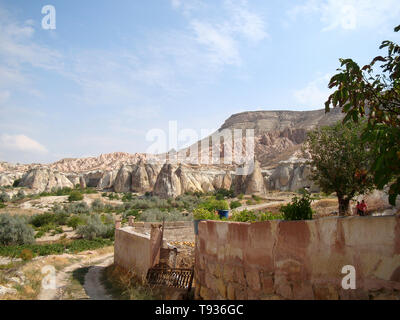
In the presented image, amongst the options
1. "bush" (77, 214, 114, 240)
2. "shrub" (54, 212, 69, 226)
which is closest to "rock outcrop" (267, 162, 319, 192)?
"bush" (77, 214, 114, 240)

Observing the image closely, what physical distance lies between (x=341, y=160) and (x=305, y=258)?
5.49m

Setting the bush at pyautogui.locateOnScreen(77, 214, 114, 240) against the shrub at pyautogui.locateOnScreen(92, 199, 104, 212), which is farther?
the shrub at pyautogui.locateOnScreen(92, 199, 104, 212)

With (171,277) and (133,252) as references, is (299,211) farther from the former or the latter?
(133,252)

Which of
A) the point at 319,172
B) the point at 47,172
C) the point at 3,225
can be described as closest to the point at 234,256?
the point at 319,172

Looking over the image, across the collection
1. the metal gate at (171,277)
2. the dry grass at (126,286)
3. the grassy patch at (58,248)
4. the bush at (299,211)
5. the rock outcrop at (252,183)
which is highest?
the bush at (299,211)

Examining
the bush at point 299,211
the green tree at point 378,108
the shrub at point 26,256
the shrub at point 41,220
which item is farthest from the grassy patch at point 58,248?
the green tree at point 378,108

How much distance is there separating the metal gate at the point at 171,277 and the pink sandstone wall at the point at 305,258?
1.91 metres

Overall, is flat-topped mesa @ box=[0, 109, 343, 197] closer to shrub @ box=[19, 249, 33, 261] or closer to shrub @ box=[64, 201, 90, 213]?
shrub @ box=[64, 201, 90, 213]

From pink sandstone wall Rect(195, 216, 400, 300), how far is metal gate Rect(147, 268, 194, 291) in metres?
1.91

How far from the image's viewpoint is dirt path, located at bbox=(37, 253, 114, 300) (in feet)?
30.9

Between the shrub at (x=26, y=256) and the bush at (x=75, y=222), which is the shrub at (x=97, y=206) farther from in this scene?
the shrub at (x=26, y=256)

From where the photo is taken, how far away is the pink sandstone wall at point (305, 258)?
286 cm

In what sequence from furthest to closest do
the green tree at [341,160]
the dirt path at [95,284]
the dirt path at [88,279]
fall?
the dirt path at [95,284] → the dirt path at [88,279] → the green tree at [341,160]

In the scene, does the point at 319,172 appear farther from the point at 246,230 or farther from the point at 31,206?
the point at 31,206
